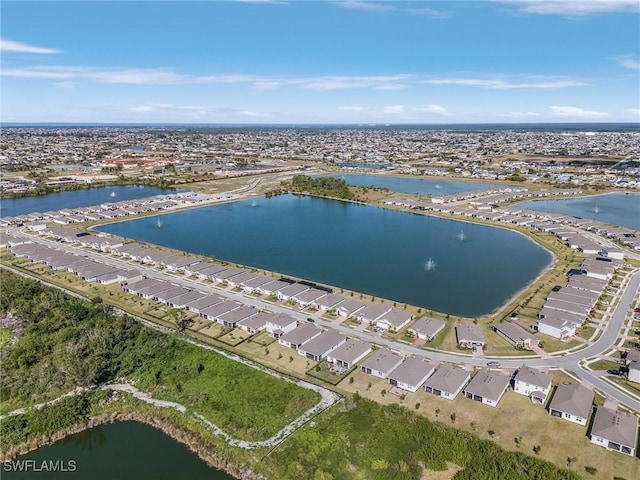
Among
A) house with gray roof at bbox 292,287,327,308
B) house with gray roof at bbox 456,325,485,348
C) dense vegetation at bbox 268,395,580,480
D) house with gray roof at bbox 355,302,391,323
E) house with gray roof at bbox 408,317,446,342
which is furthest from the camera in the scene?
house with gray roof at bbox 292,287,327,308

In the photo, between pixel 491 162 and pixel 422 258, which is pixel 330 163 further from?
pixel 422 258

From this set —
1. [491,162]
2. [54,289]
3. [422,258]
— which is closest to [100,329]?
[54,289]

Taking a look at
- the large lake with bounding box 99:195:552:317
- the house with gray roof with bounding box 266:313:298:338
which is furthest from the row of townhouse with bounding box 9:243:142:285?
the house with gray roof with bounding box 266:313:298:338

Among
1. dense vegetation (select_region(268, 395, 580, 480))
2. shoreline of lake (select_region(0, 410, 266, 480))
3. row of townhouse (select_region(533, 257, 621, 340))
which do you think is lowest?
shoreline of lake (select_region(0, 410, 266, 480))

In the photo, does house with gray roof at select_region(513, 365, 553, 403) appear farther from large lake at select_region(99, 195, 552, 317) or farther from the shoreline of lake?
the shoreline of lake

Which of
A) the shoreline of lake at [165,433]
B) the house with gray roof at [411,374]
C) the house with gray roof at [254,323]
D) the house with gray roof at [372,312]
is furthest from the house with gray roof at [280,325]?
the shoreline of lake at [165,433]

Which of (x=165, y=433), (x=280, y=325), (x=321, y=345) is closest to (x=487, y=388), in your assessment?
(x=321, y=345)

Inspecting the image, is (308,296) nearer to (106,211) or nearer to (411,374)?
(411,374)
